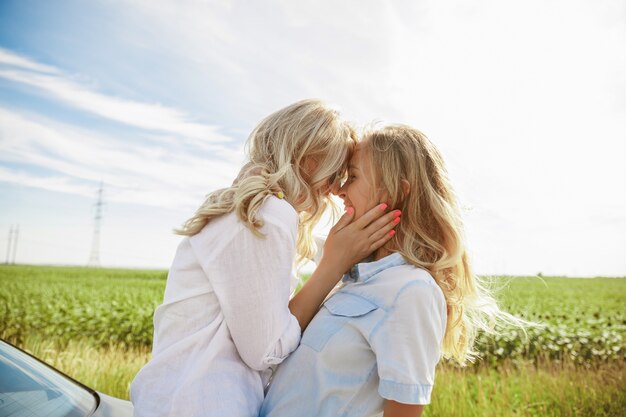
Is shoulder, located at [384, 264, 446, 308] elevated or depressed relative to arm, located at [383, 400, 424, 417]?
elevated

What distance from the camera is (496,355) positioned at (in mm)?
7871

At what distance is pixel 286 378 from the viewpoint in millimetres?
1860

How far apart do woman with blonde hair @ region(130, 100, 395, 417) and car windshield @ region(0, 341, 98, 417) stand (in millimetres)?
466

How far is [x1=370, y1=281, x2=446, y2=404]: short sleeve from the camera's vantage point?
1637 mm

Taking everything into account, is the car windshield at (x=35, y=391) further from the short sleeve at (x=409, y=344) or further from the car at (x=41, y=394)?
the short sleeve at (x=409, y=344)

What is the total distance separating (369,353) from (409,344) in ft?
0.61

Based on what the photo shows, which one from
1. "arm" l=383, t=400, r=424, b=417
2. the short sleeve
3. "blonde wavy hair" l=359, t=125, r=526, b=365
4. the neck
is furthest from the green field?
"arm" l=383, t=400, r=424, b=417

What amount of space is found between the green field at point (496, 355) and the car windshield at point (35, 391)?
2.00 meters

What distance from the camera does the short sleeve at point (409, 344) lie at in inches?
64.4

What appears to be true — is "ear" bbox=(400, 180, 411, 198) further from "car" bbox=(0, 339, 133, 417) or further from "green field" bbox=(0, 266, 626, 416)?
"car" bbox=(0, 339, 133, 417)

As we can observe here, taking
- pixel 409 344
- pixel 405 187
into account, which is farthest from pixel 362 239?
pixel 409 344

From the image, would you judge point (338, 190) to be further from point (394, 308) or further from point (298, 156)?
point (394, 308)

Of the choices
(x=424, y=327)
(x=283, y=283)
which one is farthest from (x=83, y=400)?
(x=424, y=327)

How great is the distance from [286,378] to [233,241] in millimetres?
525
